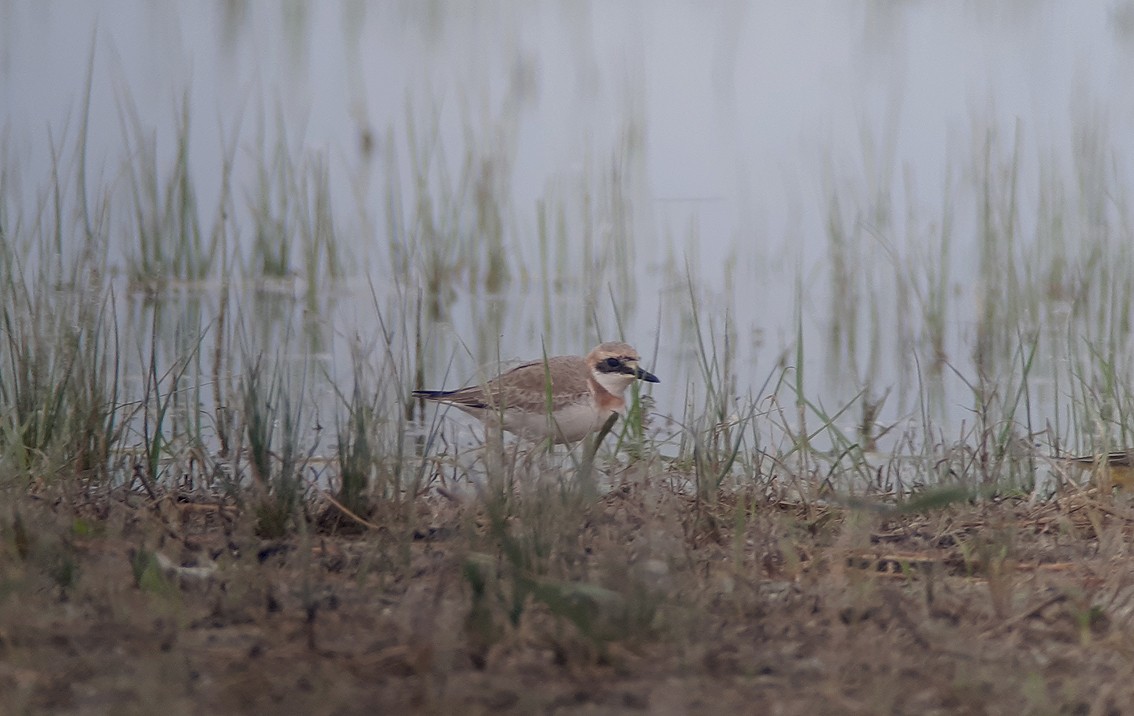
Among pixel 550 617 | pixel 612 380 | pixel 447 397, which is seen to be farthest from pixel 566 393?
pixel 550 617

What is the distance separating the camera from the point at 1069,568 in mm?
3203

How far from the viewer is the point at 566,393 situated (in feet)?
17.4

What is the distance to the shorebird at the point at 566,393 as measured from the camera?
5.24 m

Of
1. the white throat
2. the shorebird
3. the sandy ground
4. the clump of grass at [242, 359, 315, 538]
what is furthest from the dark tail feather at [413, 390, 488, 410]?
the sandy ground

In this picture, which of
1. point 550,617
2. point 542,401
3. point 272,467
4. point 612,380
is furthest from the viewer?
point 612,380

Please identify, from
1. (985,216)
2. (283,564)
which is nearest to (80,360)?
(283,564)

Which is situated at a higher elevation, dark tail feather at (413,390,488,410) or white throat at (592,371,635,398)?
white throat at (592,371,635,398)

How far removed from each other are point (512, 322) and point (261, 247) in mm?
1476

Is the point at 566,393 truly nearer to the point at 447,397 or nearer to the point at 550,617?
the point at 447,397

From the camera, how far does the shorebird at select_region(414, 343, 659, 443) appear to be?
5.24 metres

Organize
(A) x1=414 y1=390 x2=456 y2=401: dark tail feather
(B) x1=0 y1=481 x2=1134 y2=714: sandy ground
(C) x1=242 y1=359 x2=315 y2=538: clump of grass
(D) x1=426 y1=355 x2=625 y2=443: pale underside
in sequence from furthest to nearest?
(A) x1=414 y1=390 x2=456 y2=401: dark tail feather, (D) x1=426 y1=355 x2=625 y2=443: pale underside, (C) x1=242 y1=359 x2=315 y2=538: clump of grass, (B) x1=0 y1=481 x2=1134 y2=714: sandy ground

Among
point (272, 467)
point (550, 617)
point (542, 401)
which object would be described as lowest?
point (550, 617)

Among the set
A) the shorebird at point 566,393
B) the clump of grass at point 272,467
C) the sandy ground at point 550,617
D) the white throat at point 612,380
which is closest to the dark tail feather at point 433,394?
the shorebird at point 566,393

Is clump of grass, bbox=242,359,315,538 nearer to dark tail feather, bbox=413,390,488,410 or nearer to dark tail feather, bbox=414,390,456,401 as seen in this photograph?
dark tail feather, bbox=413,390,488,410
